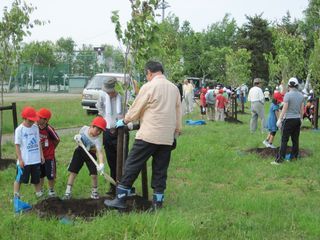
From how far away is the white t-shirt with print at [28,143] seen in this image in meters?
6.69

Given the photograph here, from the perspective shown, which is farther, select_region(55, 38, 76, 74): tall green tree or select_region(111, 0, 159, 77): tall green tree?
select_region(55, 38, 76, 74): tall green tree

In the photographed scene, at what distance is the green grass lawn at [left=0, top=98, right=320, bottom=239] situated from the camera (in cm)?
530

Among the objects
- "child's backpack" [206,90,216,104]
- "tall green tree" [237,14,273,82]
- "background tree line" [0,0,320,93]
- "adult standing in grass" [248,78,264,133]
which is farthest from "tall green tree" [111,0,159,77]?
"tall green tree" [237,14,273,82]

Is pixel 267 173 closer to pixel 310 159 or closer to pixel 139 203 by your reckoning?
pixel 310 159

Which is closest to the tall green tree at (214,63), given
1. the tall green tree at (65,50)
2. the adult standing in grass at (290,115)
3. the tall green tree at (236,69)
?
the tall green tree at (236,69)

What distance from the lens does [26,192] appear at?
24.6 feet

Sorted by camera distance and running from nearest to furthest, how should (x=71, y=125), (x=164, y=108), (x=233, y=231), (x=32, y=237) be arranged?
(x=32, y=237) < (x=233, y=231) < (x=164, y=108) < (x=71, y=125)

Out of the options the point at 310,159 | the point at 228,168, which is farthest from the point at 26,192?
the point at 310,159

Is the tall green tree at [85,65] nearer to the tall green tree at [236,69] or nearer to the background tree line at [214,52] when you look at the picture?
the background tree line at [214,52]

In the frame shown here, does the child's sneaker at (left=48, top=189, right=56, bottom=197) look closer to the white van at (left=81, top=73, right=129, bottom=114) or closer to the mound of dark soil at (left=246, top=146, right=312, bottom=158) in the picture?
the mound of dark soil at (left=246, top=146, right=312, bottom=158)

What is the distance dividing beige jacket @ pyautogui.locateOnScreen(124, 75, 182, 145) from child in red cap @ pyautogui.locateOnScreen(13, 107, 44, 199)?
1439 mm

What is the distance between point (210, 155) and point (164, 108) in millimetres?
5252

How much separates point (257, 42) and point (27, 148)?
62.5 meters

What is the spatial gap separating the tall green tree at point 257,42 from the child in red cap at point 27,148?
59703mm
